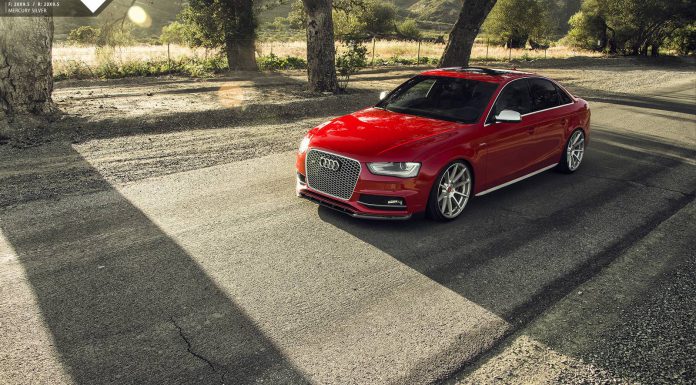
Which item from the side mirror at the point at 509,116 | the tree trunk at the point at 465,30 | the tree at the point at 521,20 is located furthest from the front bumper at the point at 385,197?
the tree at the point at 521,20

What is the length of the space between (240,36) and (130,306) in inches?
845

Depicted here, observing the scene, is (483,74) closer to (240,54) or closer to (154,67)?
(154,67)

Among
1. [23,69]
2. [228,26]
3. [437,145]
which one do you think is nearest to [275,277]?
[437,145]

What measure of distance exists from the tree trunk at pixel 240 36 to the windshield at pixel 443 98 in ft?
58.6

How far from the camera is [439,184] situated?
6.05 m

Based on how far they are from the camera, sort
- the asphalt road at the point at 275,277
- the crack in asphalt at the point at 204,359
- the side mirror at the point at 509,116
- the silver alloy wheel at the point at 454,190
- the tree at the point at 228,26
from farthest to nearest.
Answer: the tree at the point at 228,26 → the side mirror at the point at 509,116 → the silver alloy wheel at the point at 454,190 → the asphalt road at the point at 275,277 → the crack in asphalt at the point at 204,359

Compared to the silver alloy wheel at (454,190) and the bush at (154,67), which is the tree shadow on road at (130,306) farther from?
the bush at (154,67)

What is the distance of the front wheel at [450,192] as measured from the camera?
20.0 ft

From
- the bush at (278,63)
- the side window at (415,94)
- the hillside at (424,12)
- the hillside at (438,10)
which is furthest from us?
the hillside at (438,10)

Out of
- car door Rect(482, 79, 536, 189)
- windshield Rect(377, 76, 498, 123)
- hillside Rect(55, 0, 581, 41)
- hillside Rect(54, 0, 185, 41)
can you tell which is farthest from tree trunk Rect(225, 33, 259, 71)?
hillside Rect(55, 0, 581, 41)

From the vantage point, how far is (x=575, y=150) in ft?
28.5

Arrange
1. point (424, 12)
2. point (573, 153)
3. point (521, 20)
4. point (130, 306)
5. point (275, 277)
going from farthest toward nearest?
1. point (424, 12)
2. point (521, 20)
3. point (573, 153)
4. point (275, 277)
5. point (130, 306)

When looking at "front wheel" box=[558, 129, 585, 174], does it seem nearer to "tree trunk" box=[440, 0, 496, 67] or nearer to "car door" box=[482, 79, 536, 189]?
"car door" box=[482, 79, 536, 189]

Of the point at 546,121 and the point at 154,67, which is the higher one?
the point at 154,67
